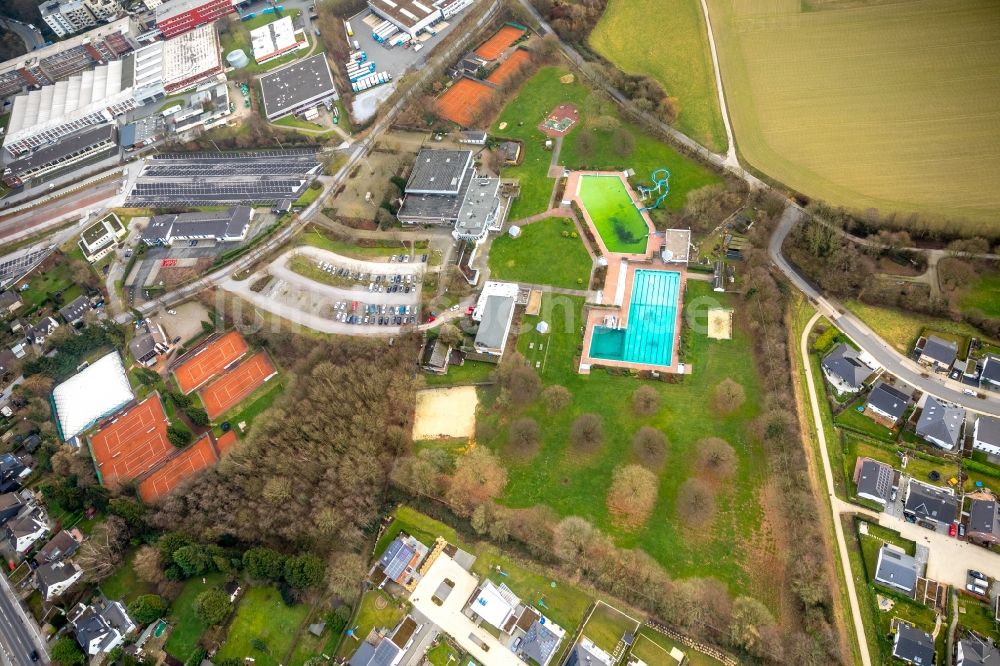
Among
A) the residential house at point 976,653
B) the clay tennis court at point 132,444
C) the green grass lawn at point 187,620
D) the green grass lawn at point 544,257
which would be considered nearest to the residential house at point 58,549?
the clay tennis court at point 132,444

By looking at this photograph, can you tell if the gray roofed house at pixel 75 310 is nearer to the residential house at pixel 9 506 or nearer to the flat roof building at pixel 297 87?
the residential house at pixel 9 506

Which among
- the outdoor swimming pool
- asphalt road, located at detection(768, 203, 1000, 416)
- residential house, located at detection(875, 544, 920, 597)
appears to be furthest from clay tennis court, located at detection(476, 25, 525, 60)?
residential house, located at detection(875, 544, 920, 597)

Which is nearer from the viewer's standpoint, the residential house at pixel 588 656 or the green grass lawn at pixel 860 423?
the residential house at pixel 588 656

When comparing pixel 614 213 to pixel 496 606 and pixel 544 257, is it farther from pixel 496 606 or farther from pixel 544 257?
pixel 496 606

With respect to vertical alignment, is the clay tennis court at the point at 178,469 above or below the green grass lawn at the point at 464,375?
below

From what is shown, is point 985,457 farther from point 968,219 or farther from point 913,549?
point 968,219

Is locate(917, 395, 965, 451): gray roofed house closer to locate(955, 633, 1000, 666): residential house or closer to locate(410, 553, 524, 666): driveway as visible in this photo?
locate(955, 633, 1000, 666): residential house

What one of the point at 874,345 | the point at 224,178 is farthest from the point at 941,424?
the point at 224,178
